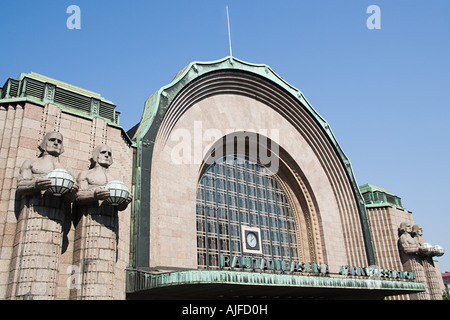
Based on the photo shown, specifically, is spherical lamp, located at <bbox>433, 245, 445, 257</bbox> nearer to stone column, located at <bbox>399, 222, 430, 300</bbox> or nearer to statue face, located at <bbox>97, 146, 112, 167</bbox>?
stone column, located at <bbox>399, 222, 430, 300</bbox>

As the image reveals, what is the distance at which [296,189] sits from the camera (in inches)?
1113

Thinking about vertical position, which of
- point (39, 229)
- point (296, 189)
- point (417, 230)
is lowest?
point (39, 229)

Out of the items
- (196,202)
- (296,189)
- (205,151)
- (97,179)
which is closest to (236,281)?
(97,179)

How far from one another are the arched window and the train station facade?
8 centimetres

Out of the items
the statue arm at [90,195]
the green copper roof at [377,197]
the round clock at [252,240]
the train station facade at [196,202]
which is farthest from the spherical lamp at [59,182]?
the green copper roof at [377,197]

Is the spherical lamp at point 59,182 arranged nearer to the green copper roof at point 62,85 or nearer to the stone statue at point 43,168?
the stone statue at point 43,168

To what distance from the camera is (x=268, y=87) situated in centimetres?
Result: 2788

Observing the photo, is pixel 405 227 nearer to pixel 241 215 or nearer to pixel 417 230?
pixel 417 230

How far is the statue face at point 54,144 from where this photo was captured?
1511 cm

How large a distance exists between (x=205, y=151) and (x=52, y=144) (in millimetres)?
9321

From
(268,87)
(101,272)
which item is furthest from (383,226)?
(101,272)

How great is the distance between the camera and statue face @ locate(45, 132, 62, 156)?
49.6 feet

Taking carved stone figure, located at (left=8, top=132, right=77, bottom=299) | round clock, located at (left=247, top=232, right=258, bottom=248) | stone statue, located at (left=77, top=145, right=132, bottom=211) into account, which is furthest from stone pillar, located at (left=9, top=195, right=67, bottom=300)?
round clock, located at (left=247, top=232, right=258, bottom=248)

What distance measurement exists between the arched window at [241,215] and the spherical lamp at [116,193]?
7.08m
